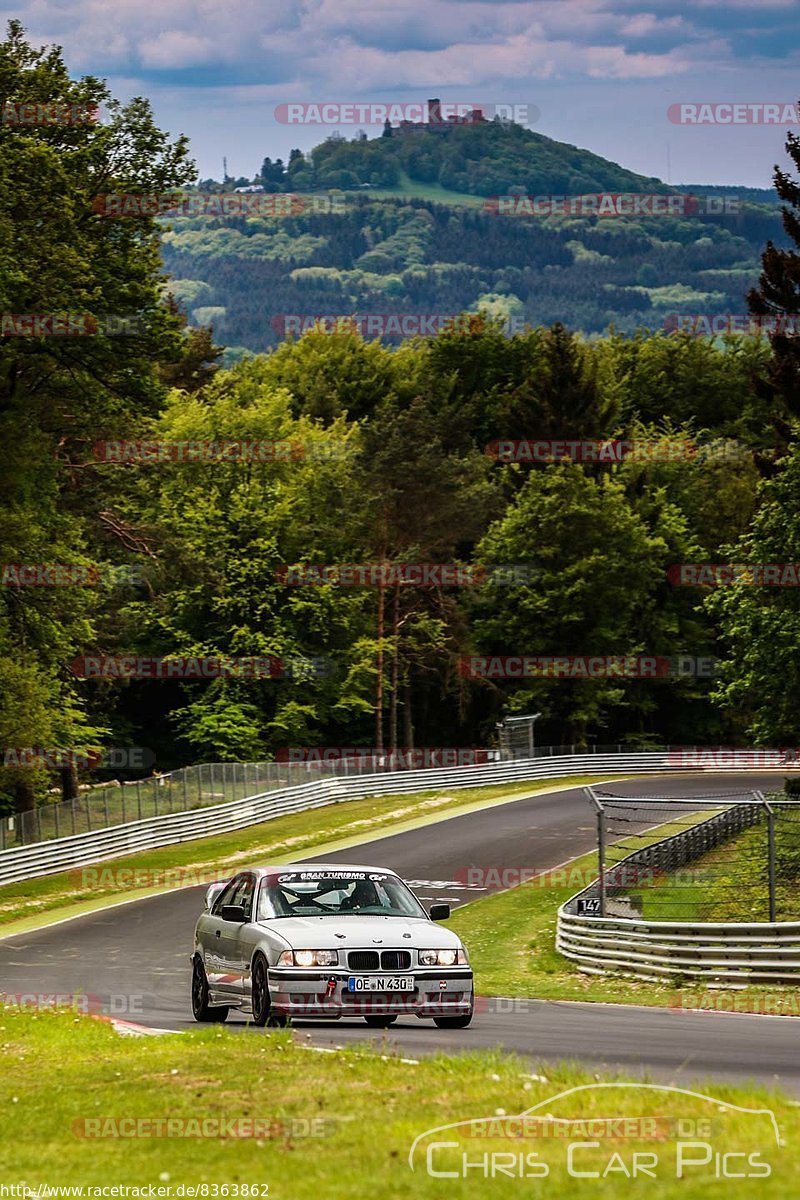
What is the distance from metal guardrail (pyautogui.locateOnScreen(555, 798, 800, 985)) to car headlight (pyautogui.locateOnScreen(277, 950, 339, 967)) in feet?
25.7

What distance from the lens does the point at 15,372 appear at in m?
41.3

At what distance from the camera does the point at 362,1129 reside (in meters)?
8.70

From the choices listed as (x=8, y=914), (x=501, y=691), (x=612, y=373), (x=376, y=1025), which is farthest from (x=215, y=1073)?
(x=612, y=373)

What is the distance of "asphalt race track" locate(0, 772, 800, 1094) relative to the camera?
13.2 m

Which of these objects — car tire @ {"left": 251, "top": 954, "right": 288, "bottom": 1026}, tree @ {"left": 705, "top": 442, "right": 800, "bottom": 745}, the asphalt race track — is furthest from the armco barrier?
car tire @ {"left": 251, "top": 954, "right": 288, "bottom": 1026}

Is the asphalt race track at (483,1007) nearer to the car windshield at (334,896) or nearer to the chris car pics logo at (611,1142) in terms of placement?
the car windshield at (334,896)

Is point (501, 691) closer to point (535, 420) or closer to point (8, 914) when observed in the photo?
point (535, 420)

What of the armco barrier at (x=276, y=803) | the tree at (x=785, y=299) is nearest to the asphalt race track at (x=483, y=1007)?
the armco barrier at (x=276, y=803)

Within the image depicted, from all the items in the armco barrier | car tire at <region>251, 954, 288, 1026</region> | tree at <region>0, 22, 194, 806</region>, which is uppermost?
tree at <region>0, 22, 194, 806</region>

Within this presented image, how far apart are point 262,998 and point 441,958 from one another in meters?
1.66

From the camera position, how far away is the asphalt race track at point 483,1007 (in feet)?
43.4

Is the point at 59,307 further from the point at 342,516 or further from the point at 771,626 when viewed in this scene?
the point at 342,516

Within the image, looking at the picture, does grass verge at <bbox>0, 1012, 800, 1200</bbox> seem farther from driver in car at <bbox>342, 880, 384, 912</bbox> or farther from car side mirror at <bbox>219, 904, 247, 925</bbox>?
driver in car at <bbox>342, 880, 384, 912</bbox>

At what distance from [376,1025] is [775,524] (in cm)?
2718
